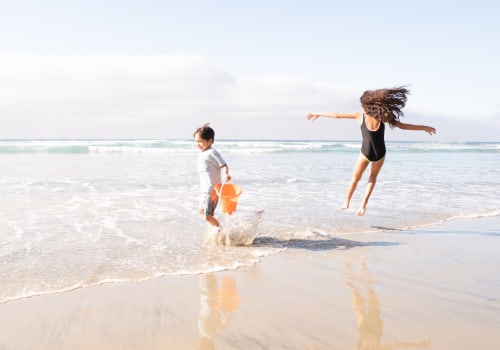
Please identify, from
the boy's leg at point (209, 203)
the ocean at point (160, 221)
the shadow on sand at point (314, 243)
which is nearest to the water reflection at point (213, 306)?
the ocean at point (160, 221)

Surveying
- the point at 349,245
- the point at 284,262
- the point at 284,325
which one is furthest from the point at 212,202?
the point at 284,325

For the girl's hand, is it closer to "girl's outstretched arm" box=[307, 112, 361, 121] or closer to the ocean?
"girl's outstretched arm" box=[307, 112, 361, 121]

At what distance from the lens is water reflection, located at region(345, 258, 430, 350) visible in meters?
3.12

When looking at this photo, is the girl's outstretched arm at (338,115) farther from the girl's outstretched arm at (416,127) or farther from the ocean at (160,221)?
the ocean at (160,221)

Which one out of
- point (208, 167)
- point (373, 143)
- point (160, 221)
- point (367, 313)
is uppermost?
point (373, 143)

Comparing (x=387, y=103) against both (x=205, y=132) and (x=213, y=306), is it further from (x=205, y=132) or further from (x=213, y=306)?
(x=213, y=306)

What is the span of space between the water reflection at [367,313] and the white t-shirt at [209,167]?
7.57ft

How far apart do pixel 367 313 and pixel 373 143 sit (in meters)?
3.00

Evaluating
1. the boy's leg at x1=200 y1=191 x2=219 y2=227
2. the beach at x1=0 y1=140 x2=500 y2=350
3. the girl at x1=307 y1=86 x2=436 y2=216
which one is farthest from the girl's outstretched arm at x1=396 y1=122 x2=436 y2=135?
the boy's leg at x1=200 y1=191 x2=219 y2=227

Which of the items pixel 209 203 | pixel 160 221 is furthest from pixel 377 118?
pixel 160 221

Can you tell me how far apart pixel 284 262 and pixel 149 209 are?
15.0 feet

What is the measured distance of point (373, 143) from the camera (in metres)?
6.15

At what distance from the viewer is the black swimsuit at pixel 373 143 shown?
6.14 meters

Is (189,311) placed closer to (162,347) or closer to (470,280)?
(162,347)
